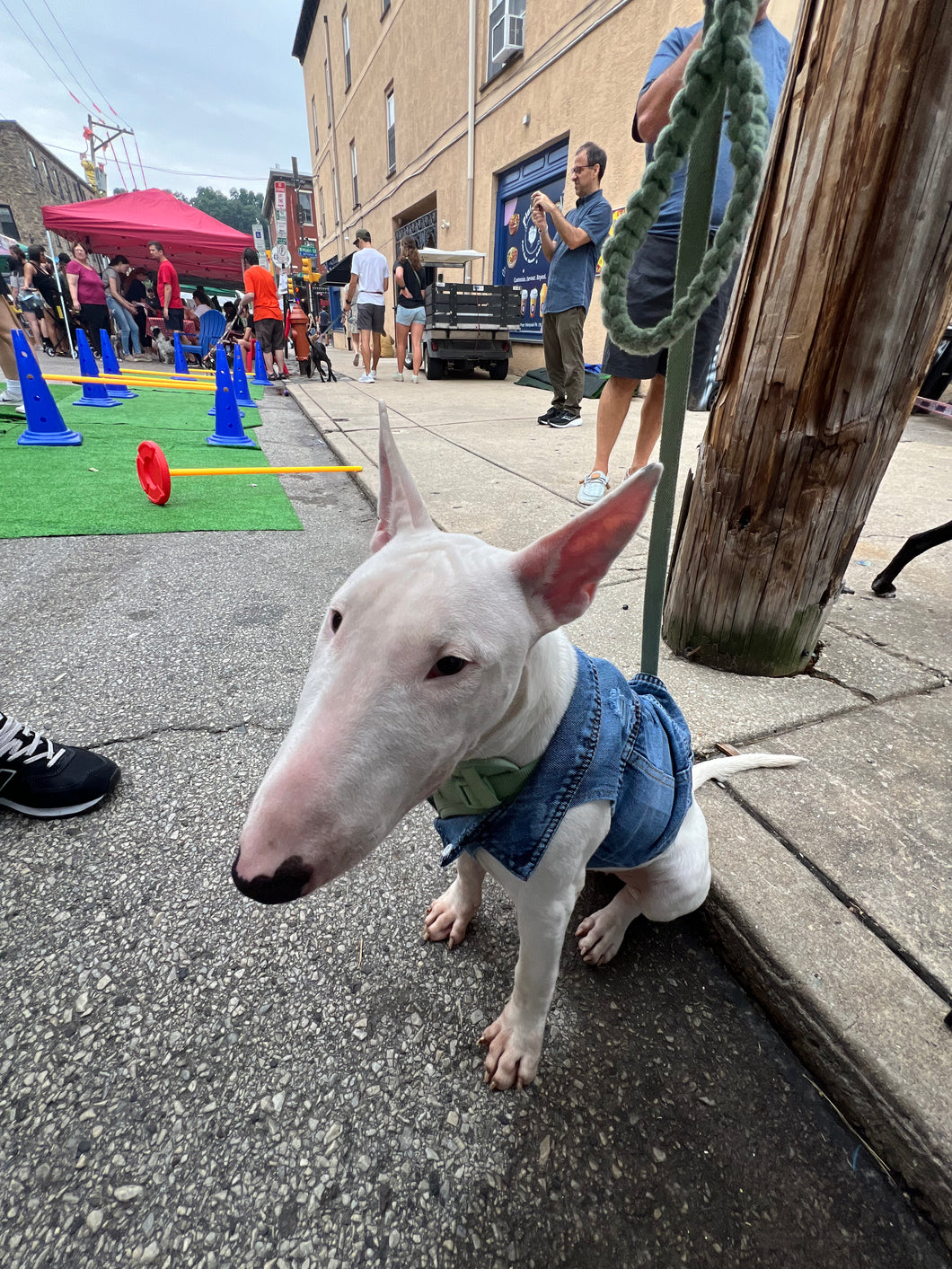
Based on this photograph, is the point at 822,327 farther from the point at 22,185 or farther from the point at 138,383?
the point at 22,185

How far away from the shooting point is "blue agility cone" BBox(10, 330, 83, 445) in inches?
206

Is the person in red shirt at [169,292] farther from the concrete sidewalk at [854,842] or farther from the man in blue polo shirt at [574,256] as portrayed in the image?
the concrete sidewalk at [854,842]

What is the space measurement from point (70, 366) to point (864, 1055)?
598 inches

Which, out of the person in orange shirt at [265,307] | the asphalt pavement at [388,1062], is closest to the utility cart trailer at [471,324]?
the person in orange shirt at [265,307]

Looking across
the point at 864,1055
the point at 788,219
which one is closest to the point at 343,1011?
the point at 864,1055

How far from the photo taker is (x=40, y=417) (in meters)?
5.48

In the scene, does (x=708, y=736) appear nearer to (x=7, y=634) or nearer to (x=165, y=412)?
(x=7, y=634)

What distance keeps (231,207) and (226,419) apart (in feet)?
354

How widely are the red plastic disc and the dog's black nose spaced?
4.12 meters

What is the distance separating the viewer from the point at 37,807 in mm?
1566

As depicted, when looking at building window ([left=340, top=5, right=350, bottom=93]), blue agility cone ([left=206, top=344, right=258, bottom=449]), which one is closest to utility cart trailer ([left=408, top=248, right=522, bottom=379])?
blue agility cone ([left=206, top=344, right=258, bottom=449])

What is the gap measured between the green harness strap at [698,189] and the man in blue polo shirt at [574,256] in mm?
4325

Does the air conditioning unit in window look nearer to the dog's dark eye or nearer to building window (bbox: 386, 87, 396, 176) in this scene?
building window (bbox: 386, 87, 396, 176)

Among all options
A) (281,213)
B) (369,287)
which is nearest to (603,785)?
(369,287)
